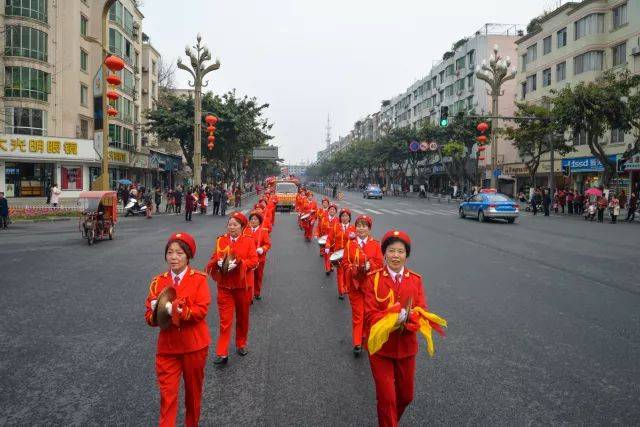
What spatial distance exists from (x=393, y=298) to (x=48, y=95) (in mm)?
36155

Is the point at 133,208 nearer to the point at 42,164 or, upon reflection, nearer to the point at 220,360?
the point at 42,164

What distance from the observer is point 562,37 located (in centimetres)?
3991

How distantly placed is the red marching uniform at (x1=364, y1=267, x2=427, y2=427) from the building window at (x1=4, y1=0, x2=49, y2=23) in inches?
1423

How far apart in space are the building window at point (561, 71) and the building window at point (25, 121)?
1499 inches

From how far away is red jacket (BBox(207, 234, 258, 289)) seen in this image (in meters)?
4.89

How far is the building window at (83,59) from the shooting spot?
3672 centimetres

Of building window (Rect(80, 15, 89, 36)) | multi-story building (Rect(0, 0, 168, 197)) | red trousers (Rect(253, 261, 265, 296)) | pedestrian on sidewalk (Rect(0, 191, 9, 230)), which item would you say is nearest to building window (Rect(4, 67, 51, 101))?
multi-story building (Rect(0, 0, 168, 197))

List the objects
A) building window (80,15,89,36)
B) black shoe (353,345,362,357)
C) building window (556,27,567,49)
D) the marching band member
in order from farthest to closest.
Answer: building window (556,27,567,49)
building window (80,15,89,36)
black shoe (353,345,362,357)
the marching band member

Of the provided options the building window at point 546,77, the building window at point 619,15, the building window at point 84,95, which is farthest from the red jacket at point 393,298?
the building window at point 546,77

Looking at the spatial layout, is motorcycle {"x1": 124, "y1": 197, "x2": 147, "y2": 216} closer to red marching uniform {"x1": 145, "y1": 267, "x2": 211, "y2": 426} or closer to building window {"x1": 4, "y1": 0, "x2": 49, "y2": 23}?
building window {"x1": 4, "y1": 0, "x2": 49, "y2": 23}

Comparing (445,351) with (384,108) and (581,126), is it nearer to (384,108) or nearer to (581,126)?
(581,126)

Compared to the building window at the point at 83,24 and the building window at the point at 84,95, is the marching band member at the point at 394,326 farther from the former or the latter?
the building window at the point at 83,24

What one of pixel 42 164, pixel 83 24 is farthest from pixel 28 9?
pixel 42 164

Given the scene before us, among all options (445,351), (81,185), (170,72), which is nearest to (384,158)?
(170,72)
